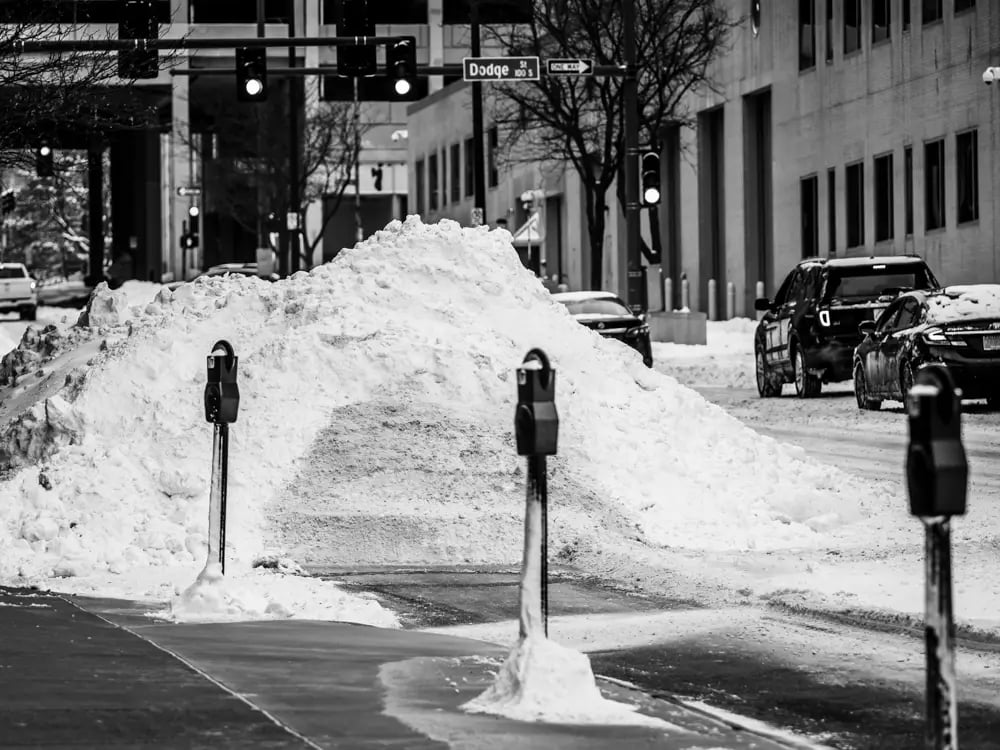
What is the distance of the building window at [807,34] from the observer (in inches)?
1875

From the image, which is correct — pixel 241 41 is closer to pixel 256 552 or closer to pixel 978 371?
pixel 978 371

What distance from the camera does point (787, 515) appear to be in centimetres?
1357

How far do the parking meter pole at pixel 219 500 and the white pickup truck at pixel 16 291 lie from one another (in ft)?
180

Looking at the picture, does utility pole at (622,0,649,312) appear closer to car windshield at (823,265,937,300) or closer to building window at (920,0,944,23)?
car windshield at (823,265,937,300)

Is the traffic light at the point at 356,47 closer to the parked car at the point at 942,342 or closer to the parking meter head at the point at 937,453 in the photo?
the parked car at the point at 942,342

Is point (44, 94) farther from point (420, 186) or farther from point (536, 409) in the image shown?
point (420, 186)

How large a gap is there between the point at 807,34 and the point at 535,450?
139 feet

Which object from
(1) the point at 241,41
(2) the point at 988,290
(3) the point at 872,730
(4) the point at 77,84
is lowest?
(3) the point at 872,730

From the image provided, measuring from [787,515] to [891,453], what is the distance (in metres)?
6.16

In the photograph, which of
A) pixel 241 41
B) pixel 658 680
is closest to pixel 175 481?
pixel 658 680

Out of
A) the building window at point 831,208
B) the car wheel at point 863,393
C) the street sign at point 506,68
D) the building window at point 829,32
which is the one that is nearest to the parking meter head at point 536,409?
the car wheel at point 863,393

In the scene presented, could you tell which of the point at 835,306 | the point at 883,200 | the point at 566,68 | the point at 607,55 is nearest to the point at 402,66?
the point at 566,68

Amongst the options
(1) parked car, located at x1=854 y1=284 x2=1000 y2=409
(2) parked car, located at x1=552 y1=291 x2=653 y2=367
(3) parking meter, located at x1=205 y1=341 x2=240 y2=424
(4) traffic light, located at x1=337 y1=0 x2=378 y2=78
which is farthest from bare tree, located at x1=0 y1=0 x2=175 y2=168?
(3) parking meter, located at x1=205 y1=341 x2=240 y2=424

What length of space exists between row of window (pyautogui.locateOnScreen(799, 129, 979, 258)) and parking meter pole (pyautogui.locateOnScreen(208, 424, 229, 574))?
99.0 feet
